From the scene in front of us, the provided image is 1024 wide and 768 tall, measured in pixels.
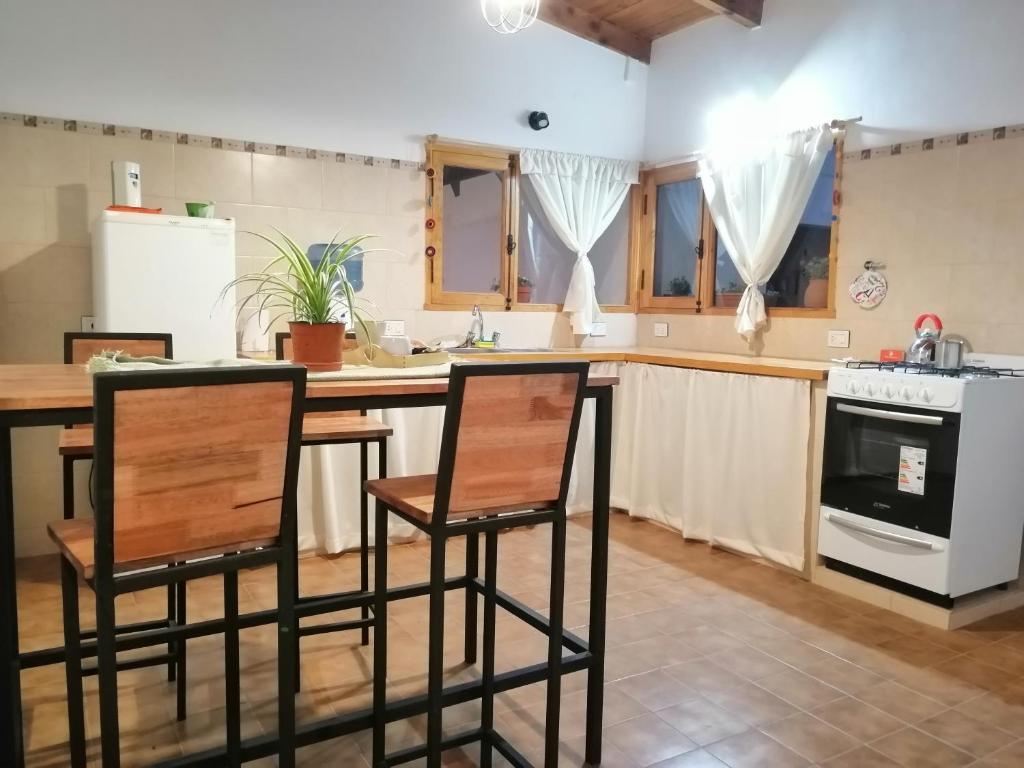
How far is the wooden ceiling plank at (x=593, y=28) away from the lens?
15.4 ft

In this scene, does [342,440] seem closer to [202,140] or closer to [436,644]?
[436,644]

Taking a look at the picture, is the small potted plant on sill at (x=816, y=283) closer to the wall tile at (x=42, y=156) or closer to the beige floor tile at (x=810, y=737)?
the beige floor tile at (x=810, y=737)

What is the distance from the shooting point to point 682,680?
255 cm

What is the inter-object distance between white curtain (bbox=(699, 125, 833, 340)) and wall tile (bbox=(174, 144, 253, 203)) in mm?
2564

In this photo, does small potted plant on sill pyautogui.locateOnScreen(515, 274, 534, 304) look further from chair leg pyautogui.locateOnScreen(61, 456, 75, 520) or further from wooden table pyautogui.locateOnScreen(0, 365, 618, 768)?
chair leg pyautogui.locateOnScreen(61, 456, 75, 520)

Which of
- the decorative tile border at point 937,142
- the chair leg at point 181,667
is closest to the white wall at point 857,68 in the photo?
the decorative tile border at point 937,142

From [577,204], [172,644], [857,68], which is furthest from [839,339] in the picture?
[172,644]

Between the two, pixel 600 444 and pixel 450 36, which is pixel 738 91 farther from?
pixel 600 444

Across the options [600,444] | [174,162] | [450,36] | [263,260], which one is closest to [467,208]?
[450,36]

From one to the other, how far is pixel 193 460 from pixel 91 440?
43.2 inches

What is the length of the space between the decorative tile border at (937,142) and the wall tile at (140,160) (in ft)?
10.9

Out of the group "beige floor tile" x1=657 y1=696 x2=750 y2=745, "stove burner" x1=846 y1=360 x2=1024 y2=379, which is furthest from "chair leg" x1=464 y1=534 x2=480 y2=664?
"stove burner" x1=846 y1=360 x2=1024 y2=379

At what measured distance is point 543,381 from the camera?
174cm

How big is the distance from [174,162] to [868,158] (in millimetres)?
3361
